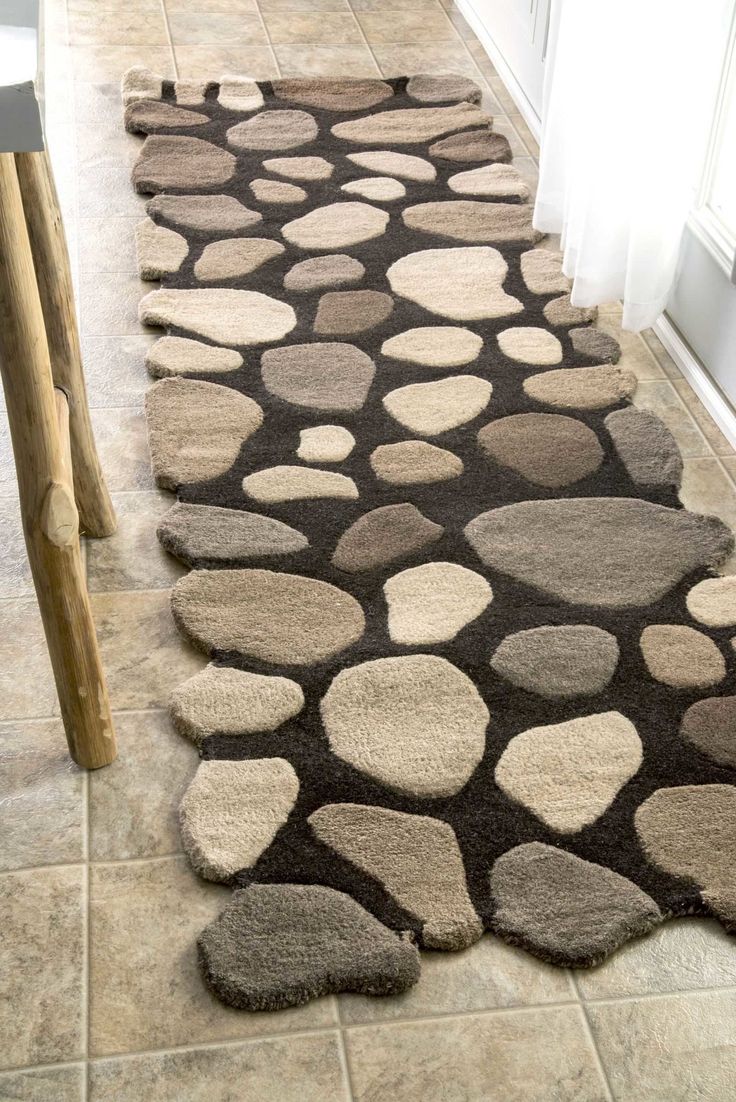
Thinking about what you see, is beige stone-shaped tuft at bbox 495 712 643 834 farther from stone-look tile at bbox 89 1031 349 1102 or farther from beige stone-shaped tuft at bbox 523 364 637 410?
beige stone-shaped tuft at bbox 523 364 637 410

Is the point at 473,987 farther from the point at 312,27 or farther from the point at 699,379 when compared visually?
the point at 312,27

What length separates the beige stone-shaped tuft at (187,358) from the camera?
2.38 m

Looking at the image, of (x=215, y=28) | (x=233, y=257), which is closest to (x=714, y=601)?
(x=233, y=257)

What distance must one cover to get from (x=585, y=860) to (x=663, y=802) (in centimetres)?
15

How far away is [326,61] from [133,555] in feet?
7.46

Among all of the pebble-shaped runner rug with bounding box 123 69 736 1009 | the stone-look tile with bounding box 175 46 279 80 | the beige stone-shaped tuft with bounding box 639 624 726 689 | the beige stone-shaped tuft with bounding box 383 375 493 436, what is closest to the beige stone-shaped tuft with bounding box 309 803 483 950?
the pebble-shaped runner rug with bounding box 123 69 736 1009

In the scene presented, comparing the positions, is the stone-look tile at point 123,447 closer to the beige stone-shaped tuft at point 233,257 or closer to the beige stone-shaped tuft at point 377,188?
the beige stone-shaped tuft at point 233,257

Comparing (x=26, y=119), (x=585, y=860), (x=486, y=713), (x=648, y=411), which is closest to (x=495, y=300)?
(x=648, y=411)

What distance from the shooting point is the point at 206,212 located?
9.48ft

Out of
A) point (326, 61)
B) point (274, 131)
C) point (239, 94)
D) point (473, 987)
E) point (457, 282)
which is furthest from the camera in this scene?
point (326, 61)

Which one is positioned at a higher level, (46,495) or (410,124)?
(46,495)

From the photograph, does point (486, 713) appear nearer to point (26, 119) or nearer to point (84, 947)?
point (84, 947)

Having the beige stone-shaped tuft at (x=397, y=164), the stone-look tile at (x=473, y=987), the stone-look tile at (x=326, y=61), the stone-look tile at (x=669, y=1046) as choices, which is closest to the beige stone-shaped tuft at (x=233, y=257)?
the beige stone-shaped tuft at (x=397, y=164)

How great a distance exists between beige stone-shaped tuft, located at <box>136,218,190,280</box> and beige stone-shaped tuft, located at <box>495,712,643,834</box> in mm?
1466
